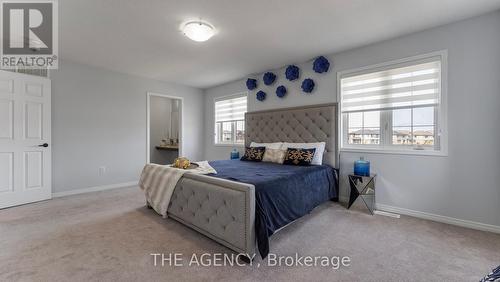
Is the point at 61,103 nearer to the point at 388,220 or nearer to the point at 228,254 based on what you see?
the point at 228,254

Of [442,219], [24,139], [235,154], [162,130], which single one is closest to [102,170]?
[24,139]

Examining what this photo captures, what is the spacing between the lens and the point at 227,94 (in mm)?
Answer: 5363

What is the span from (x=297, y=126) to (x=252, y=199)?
2.34 meters

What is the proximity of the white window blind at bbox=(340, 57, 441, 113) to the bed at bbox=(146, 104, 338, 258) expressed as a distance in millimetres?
356

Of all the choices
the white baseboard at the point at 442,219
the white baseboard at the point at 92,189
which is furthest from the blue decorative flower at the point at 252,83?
the white baseboard at the point at 92,189

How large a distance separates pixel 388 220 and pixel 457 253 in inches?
30.8

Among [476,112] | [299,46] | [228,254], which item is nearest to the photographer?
[228,254]

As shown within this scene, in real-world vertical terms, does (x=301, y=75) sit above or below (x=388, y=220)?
above

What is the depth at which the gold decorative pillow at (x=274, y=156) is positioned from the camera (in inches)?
140

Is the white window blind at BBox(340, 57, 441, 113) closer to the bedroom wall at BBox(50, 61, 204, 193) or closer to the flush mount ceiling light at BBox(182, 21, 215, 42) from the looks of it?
the flush mount ceiling light at BBox(182, 21, 215, 42)

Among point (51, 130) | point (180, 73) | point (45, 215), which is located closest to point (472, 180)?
point (180, 73)

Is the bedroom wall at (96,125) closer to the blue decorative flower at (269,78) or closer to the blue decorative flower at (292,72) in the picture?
the blue decorative flower at (269,78)

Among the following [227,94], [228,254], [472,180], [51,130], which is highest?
[227,94]

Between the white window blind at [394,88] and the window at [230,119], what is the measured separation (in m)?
2.34
